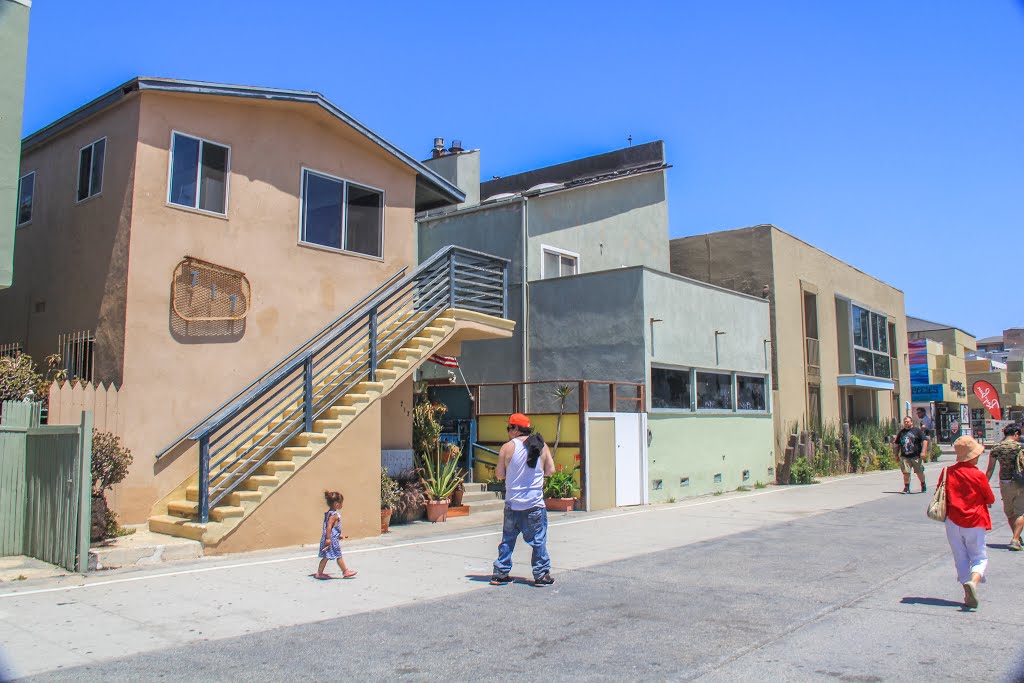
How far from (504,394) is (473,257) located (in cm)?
396

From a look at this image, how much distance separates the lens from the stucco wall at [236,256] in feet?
37.1

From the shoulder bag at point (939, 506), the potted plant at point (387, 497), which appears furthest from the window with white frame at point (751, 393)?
the shoulder bag at point (939, 506)

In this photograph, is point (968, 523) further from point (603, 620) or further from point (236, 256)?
point (236, 256)

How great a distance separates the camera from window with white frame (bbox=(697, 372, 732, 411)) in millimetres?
19125

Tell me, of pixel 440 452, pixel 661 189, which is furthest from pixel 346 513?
pixel 661 189

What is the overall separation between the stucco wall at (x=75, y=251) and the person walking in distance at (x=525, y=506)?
6.04 metres

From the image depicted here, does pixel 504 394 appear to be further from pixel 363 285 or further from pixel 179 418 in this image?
pixel 179 418

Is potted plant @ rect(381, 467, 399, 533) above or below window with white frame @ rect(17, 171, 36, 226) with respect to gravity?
below

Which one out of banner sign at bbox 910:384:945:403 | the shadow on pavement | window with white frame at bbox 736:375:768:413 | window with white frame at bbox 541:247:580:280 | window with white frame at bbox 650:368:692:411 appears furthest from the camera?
banner sign at bbox 910:384:945:403

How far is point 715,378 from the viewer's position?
1980cm

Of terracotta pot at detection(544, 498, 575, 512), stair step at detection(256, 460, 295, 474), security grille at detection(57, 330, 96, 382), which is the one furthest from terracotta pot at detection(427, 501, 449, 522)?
security grille at detection(57, 330, 96, 382)

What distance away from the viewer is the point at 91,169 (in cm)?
1262

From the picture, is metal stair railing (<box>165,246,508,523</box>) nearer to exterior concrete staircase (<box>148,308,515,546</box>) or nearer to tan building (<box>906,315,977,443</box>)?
exterior concrete staircase (<box>148,308,515,546</box>)

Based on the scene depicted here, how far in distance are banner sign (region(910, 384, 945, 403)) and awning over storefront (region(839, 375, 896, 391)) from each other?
1661cm
